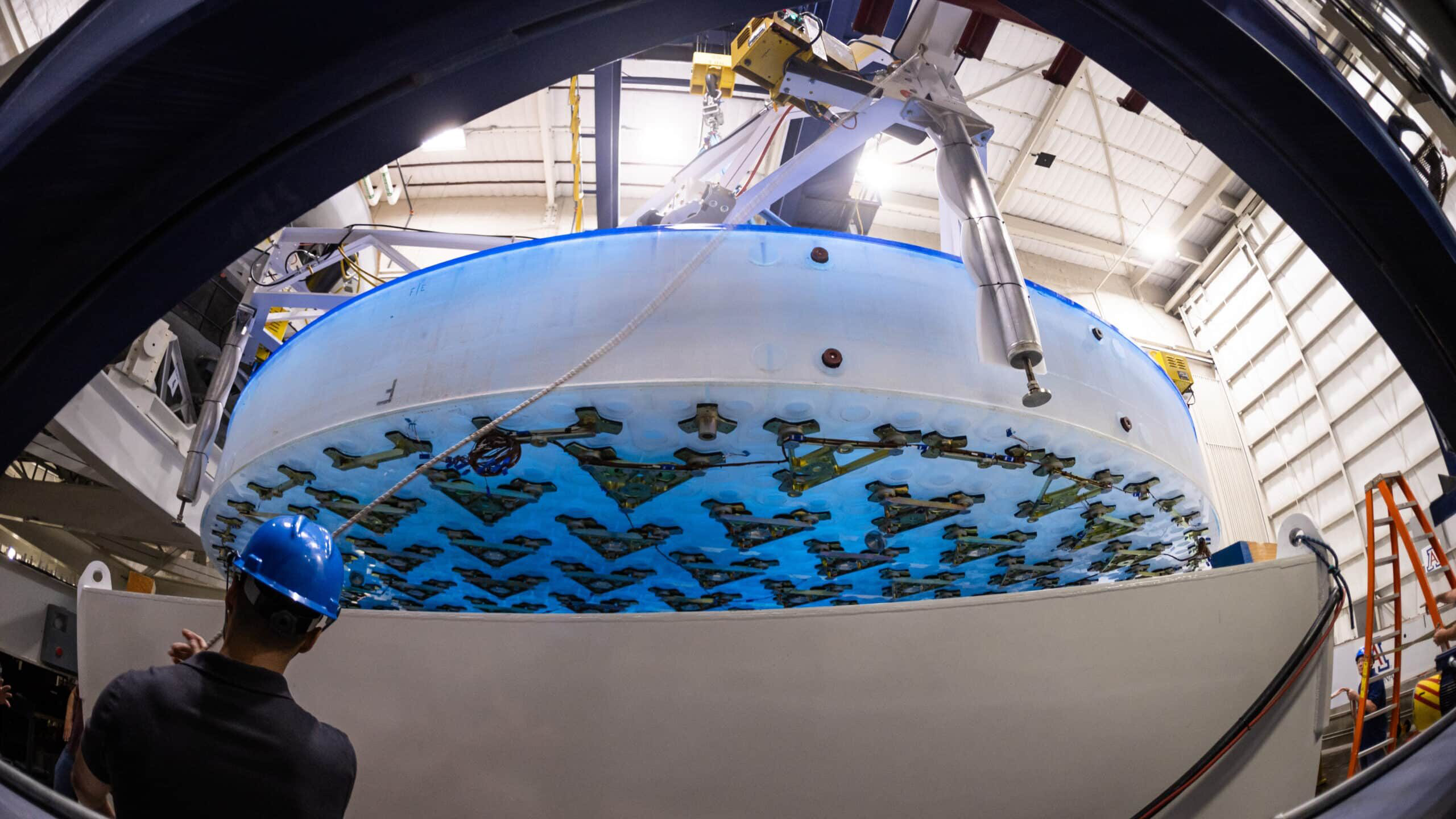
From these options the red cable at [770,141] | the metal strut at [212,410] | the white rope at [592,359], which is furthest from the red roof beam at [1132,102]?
the metal strut at [212,410]

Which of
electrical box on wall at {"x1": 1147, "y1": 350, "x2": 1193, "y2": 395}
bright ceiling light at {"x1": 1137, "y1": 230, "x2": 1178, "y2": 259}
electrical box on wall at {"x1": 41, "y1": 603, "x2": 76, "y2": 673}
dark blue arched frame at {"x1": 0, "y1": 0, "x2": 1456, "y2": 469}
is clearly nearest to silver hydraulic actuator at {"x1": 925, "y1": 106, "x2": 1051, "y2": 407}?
dark blue arched frame at {"x1": 0, "y1": 0, "x2": 1456, "y2": 469}

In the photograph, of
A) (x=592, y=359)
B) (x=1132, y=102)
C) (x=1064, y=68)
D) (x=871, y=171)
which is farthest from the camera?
(x=871, y=171)

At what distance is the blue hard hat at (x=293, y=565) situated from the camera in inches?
81.5

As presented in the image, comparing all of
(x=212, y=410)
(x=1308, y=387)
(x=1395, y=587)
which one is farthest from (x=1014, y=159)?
(x=212, y=410)

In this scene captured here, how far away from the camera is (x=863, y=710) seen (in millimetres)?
3205

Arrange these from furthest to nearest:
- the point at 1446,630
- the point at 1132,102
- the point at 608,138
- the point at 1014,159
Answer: the point at 1014,159 → the point at 608,138 → the point at 1132,102 → the point at 1446,630

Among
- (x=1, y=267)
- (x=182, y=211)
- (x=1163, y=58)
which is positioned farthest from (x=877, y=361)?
(x=1, y=267)

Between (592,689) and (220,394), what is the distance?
16.6 ft

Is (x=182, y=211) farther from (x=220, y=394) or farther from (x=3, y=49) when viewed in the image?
(x=220, y=394)

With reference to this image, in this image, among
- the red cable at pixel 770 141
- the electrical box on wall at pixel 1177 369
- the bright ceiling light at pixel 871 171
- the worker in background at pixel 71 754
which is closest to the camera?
the worker in background at pixel 71 754

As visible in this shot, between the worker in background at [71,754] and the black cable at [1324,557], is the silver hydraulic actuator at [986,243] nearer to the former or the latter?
the black cable at [1324,557]

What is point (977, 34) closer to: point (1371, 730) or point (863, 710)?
point (863, 710)

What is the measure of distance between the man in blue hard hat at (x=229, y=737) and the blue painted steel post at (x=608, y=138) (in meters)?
6.52

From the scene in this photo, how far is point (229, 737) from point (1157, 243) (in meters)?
21.0
